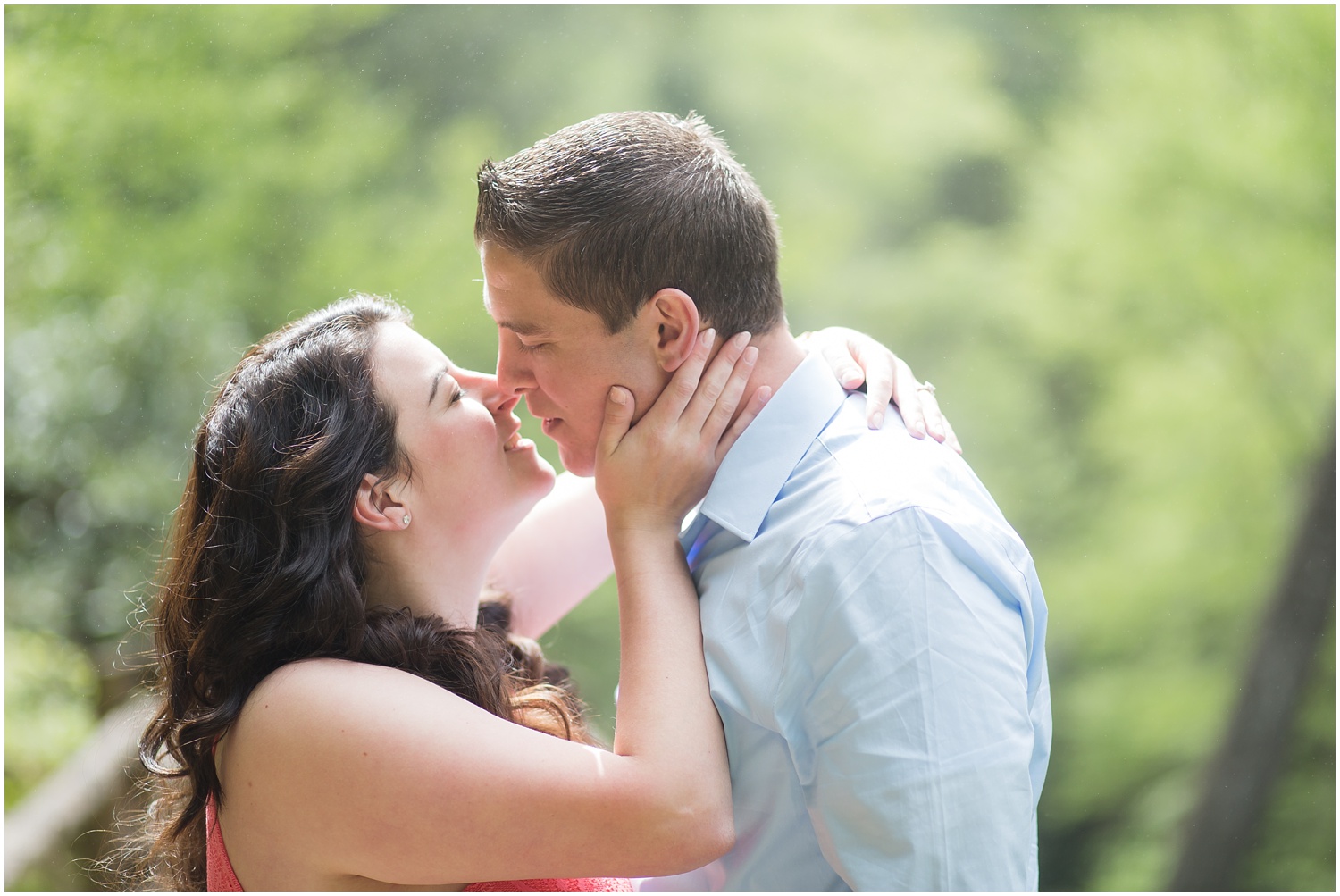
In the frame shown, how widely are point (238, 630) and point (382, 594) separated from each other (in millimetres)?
189

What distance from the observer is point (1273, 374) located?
12.8 ft

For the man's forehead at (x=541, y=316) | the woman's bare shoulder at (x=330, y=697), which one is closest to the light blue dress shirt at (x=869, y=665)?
the man's forehead at (x=541, y=316)

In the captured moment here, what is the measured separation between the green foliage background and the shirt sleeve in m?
2.65

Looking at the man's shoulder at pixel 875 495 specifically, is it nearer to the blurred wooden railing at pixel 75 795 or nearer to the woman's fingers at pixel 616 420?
the woman's fingers at pixel 616 420

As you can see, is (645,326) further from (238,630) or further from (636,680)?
(238,630)

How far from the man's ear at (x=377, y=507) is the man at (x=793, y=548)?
0.71 feet

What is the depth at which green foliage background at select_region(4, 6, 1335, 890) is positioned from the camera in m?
3.46

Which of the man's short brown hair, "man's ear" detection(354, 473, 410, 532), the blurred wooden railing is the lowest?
the blurred wooden railing

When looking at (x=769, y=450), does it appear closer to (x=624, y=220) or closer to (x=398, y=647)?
(x=624, y=220)

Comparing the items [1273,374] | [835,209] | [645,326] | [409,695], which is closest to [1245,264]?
[1273,374]

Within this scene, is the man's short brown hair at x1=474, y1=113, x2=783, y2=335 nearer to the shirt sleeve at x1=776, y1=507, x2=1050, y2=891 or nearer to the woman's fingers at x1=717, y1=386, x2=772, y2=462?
the woman's fingers at x1=717, y1=386, x2=772, y2=462

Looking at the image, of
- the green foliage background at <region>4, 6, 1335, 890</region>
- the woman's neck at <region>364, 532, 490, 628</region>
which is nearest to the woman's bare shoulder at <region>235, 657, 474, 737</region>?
the woman's neck at <region>364, 532, 490, 628</region>

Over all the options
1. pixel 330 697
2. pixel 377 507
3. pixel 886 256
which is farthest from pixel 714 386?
pixel 886 256

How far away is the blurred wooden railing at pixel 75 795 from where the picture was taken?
306 centimetres
